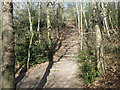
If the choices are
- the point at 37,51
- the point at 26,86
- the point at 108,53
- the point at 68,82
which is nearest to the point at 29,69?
the point at 37,51

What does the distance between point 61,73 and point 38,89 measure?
1633 mm

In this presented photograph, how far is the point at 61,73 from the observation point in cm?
655

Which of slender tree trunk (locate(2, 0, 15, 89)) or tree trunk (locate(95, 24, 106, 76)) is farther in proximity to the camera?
tree trunk (locate(95, 24, 106, 76))

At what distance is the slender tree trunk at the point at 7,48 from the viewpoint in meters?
2.52

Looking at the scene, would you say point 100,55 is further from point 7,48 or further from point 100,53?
point 7,48

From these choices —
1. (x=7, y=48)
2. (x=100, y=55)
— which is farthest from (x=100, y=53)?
(x=7, y=48)

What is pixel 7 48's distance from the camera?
8.45 feet

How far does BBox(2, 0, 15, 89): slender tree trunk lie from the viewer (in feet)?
8.26

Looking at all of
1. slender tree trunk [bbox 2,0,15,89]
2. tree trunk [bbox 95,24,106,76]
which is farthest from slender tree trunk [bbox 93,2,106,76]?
slender tree trunk [bbox 2,0,15,89]

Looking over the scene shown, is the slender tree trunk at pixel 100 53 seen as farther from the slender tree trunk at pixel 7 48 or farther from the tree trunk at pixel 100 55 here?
the slender tree trunk at pixel 7 48

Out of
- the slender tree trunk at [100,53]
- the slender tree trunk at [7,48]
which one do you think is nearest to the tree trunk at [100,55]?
the slender tree trunk at [100,53]

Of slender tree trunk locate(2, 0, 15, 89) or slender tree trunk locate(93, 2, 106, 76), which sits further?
slender tree trunk locate(93, 2, 106, 76)

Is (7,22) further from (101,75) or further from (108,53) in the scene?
(108,53)

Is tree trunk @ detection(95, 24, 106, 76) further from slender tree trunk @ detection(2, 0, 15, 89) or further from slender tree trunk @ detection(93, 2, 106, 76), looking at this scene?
slender tree trunk @ detection(2, 0, 15, 89)
